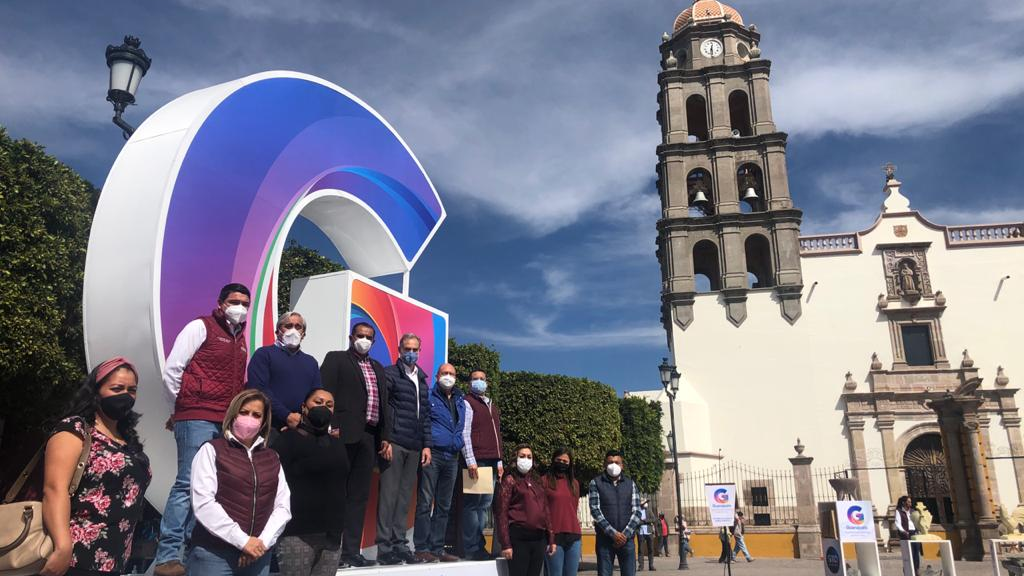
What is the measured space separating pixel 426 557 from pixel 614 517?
200 cm

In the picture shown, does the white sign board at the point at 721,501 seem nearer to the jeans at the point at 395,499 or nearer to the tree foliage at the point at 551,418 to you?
the tree foliage at the point at 551,418

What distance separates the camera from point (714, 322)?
28719mm

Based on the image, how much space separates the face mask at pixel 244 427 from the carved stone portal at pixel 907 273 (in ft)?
96.0

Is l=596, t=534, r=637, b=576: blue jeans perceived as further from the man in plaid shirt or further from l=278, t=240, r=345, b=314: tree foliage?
l=278, t=240, r=345, b=314: tree foliage

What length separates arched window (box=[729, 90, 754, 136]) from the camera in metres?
31.8

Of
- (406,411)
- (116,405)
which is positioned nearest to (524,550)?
(406,411)

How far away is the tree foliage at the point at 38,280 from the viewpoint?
7793mm

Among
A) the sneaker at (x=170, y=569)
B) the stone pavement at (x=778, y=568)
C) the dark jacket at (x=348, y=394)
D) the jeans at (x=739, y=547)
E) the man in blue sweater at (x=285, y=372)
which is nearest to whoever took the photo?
the sneaker at (x=170, y=569)

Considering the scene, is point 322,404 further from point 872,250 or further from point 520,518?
point 872,250

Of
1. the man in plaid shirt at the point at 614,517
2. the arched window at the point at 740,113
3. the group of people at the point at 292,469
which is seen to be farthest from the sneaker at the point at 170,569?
the arched window at the point at 740,113

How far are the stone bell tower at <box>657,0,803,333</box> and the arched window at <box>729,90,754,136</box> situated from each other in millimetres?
48

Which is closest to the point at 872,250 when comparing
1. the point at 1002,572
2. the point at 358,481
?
the point at 1002,572

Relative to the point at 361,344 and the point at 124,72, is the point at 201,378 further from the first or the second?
the point at 124,72

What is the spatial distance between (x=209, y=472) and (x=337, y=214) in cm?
445
